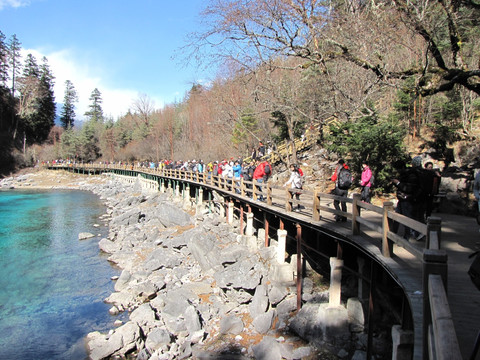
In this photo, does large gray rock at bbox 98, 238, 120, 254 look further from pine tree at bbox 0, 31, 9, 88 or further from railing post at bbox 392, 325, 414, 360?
pine tree at bbox 0, 31, 9, 88

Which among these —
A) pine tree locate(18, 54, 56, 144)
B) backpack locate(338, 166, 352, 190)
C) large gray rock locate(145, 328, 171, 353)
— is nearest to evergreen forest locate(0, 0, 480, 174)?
backpack locate(338, 166, 352, 190)

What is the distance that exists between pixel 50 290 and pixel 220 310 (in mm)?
7952

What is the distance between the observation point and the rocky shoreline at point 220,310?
7578 millimetres

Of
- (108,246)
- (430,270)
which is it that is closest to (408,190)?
(430,270)

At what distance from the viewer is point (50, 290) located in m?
14.0

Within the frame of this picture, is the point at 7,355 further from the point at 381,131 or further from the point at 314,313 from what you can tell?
the point at 381,131

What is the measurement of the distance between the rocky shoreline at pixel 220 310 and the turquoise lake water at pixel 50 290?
767mm

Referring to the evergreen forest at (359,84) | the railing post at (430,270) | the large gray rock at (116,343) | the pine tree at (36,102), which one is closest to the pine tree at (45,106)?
the pine tree at (36,102)

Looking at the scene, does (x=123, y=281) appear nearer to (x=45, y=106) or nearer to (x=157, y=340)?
(x=157, y=340)

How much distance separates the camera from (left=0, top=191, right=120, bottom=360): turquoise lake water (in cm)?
1032

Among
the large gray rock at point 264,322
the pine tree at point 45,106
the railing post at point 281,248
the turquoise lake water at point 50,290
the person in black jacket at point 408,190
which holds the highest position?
the pine tree at point 45,106

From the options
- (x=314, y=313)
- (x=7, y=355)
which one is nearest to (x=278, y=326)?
(x=314, y=313)

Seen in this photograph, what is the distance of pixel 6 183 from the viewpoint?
59.8 metres

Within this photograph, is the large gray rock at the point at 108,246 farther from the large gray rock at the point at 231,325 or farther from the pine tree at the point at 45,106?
the pine tree at the point at 45,106
